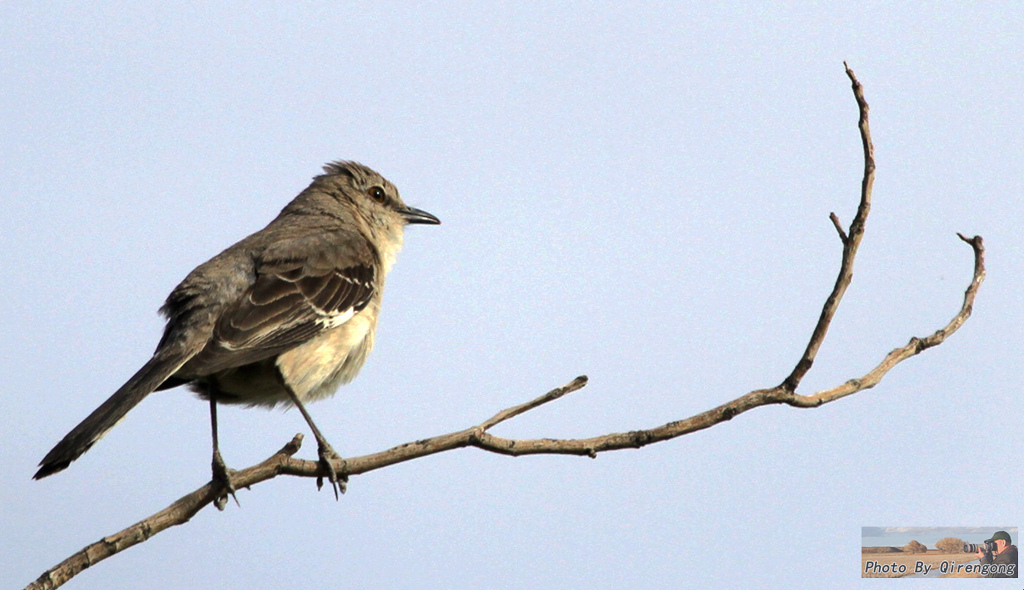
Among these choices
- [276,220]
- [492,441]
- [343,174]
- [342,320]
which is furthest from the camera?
[343,174]

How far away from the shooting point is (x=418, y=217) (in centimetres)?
907

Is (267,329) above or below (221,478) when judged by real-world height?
above

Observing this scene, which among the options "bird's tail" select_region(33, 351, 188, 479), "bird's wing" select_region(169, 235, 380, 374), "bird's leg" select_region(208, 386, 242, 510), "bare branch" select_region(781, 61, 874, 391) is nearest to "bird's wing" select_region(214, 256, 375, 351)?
"bird's wing" select_region(169, 235, 380, 374)

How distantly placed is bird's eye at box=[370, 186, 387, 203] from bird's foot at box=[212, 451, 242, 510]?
3983 millimetres

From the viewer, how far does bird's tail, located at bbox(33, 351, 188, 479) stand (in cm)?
505

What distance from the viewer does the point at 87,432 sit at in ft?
17.1

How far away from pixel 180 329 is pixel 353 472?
6.43 ft

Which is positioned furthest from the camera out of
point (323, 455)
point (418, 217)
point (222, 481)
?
point (418, 217)

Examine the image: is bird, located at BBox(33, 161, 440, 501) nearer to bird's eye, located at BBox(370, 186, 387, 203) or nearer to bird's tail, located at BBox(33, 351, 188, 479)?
bird's tail, located at BBox(33, 351, 188, 479)

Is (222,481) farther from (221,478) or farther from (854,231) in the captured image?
(854,231)

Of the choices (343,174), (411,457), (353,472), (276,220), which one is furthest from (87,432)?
(343,174)

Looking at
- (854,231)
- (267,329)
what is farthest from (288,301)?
(854,231)

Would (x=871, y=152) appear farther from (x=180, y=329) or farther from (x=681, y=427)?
(x=180, y=329)

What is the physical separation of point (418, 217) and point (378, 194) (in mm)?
432
